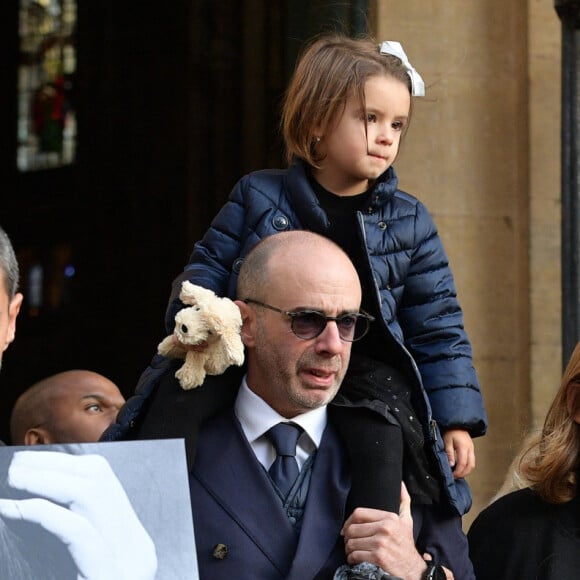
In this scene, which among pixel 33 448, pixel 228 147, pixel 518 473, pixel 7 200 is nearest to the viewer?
pixel 33 448

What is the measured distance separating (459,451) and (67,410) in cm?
242

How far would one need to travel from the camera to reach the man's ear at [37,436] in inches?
268

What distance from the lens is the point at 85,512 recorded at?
3832mm

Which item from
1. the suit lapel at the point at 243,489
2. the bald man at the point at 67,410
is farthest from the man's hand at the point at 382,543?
the bald man at the point at 67,410

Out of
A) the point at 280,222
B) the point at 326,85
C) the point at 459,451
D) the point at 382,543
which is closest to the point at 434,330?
the point at 459,451

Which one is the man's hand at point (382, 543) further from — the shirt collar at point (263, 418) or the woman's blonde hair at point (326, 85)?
the woman's blonde hair at point (326, 85)

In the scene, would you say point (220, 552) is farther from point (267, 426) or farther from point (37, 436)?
point (37, 436)

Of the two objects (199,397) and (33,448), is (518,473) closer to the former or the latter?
(199,397)

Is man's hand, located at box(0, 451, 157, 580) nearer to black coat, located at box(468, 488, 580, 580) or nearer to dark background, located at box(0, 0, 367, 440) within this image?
black coat, located at box(468, 488, 580, 580)

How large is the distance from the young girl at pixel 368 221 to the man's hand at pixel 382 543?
15.8 inches

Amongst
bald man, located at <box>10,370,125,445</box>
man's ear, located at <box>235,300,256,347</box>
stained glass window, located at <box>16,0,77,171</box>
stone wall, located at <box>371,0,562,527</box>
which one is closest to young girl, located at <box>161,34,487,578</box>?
man's ear, located at <box>235,300,256,347</box>

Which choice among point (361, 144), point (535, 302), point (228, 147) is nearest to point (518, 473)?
point (361, 144)

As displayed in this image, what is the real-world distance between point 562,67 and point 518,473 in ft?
9.54

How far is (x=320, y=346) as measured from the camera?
14.4 ft
